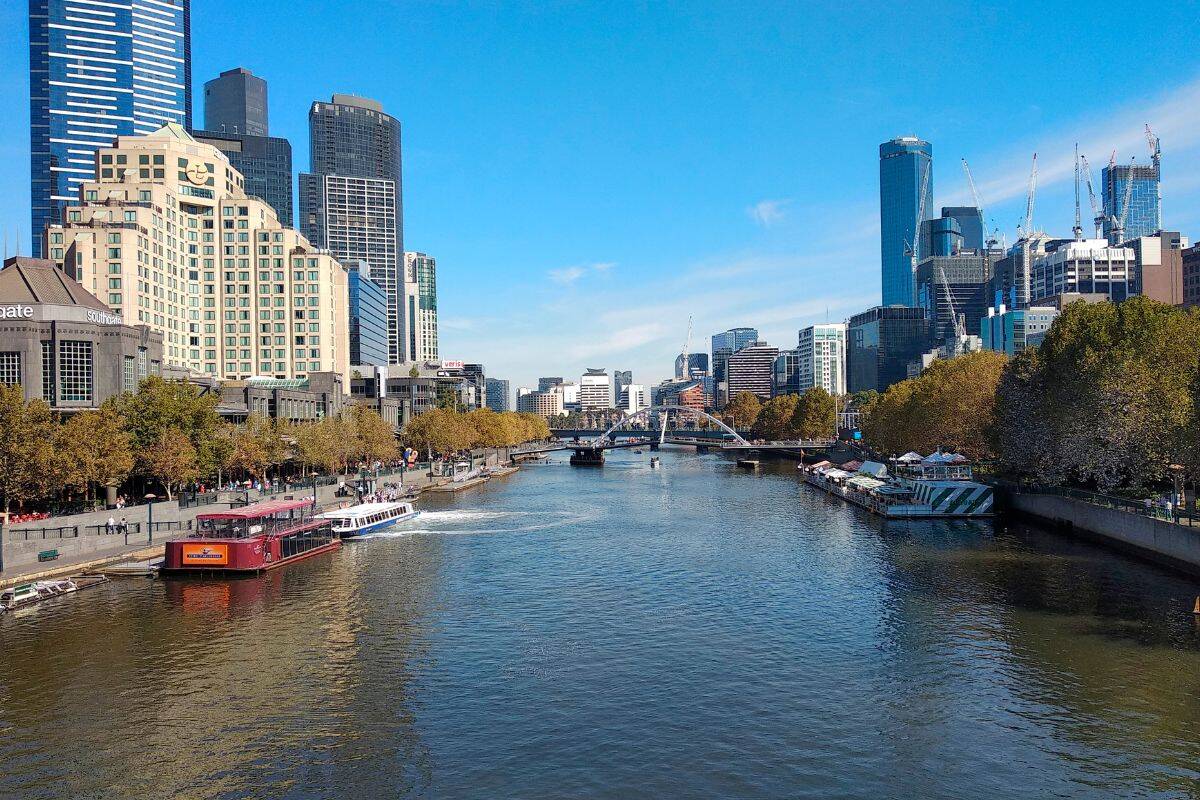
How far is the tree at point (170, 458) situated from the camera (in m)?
75.7

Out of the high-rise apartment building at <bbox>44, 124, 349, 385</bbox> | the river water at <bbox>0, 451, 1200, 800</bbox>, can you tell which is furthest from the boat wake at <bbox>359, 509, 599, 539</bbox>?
the high-rise apartment building at <bbox>44, 124, 349, 385</bbox>

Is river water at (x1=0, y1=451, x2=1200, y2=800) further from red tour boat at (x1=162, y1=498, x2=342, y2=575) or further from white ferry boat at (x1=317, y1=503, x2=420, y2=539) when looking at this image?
white ferry boat at (x1=317, y1=503, x2=420, y2=539)

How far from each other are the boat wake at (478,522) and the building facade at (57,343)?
110 feet

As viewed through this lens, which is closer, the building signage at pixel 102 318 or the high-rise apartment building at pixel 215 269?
the building signage at pixel 102 318

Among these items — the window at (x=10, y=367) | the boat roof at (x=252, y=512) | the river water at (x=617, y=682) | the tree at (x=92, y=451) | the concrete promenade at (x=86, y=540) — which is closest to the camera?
the river water at (x=617, y=682)

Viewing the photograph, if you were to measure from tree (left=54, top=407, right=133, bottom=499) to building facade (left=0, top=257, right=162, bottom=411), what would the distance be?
1226cm

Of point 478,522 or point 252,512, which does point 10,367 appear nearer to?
point 252,512

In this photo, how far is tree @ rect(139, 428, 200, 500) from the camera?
7569 cm

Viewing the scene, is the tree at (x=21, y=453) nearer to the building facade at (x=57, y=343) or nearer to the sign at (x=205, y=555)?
the sign at (x=205, y=555)

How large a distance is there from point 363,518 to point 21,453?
2917cm

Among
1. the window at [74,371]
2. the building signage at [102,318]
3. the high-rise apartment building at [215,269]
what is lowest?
the window at [74,371]

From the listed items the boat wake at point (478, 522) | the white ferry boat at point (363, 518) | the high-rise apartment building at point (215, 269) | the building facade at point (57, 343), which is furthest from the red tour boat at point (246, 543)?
the high-rise apartment building at point (215, 269)

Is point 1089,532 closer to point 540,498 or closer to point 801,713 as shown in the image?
point 801,713

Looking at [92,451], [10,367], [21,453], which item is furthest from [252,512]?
[10,367]
